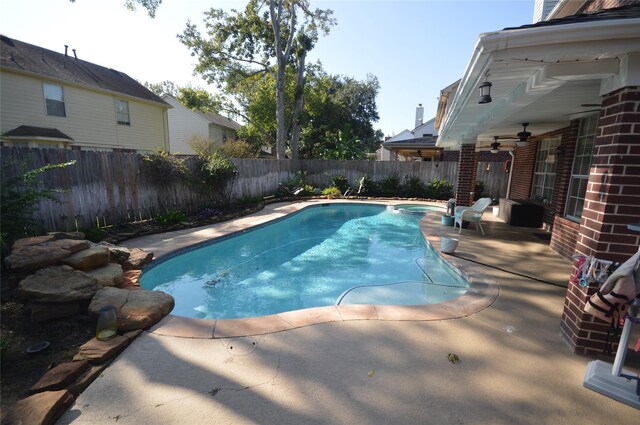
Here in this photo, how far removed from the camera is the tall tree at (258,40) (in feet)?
54.2

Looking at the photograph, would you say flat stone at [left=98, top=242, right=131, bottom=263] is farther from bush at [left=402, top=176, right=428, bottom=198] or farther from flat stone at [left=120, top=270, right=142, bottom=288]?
bush at [left=402, top=176, right=428, bottom=198]

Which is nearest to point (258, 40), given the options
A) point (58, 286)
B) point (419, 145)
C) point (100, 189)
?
point (419, 145)

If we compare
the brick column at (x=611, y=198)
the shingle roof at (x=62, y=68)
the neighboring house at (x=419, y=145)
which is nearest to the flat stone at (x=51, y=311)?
the brick column at (x=611, y=198)

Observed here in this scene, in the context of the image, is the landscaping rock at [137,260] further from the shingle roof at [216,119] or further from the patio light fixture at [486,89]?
the shingle roof at [216,119]

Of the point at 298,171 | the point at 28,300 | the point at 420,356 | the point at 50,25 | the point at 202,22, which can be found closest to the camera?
the point at 420,356

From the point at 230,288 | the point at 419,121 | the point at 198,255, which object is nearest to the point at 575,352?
the point at 230,288

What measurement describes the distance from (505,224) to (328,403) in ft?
27.6

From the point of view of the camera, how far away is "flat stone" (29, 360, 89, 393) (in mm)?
2217

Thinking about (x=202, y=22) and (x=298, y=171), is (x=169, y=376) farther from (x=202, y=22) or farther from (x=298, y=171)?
→ (x=202, y=22)

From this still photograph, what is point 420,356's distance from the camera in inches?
106


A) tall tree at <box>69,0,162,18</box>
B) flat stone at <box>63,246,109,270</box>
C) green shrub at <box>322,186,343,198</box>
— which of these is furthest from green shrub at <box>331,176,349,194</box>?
flat stone at <box>63,246,109,270</box>

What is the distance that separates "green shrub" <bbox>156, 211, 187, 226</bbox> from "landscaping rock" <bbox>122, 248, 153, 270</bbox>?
2630mm

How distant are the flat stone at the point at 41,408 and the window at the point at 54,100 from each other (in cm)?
1560

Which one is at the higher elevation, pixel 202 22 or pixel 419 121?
pixel 202 22
